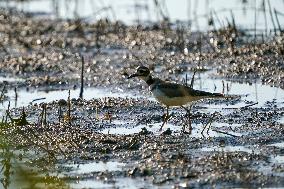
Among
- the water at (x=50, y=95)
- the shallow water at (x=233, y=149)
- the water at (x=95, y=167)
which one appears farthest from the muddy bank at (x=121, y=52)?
the water at (x=95, y=167)

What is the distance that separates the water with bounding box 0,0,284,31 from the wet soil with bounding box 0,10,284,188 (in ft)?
1.97

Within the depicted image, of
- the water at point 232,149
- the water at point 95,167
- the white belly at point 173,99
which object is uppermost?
the white belly at point 173,99

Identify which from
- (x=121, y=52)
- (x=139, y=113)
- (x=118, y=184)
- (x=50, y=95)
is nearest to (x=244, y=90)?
(x=139, y=113)

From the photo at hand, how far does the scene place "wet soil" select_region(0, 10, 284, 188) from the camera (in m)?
7.90

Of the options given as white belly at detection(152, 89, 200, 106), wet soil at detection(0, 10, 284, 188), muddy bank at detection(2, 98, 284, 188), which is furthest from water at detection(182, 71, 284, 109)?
white belly at detection(152, 89, 200, 106)

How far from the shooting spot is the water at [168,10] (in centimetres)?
1535

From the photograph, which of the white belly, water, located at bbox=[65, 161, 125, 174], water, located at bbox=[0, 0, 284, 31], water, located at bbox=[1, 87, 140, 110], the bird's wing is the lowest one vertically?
water, located at bbox=[65, 161, 125, 174]

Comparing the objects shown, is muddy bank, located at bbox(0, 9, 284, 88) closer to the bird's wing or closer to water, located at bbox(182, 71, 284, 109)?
water, located at bbox(182, 71, 284, 109)

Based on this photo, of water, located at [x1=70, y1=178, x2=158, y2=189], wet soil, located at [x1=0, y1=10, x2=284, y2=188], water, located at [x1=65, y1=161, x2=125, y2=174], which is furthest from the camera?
water, located at [x1=65, y1=161, x2=125, y2=174]

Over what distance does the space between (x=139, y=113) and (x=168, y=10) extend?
21.1 ft

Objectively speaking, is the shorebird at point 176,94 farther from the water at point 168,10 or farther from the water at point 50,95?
the water at point 168,10

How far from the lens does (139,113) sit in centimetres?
1056

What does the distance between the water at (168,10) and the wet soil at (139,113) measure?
602 mm

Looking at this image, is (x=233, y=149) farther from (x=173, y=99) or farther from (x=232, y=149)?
(x=173, y=99)
